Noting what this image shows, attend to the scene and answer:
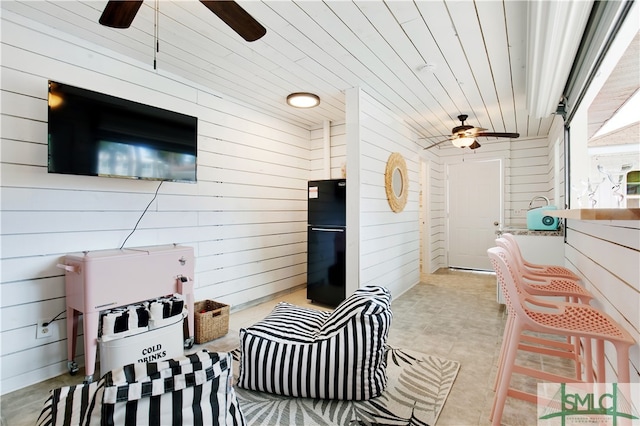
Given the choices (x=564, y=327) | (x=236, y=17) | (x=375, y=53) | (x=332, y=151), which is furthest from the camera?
(x=332, y=151)

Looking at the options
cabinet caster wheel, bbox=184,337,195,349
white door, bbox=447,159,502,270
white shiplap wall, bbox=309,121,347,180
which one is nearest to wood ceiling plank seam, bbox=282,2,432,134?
white shiplap wall, bbox=309,121,347,180

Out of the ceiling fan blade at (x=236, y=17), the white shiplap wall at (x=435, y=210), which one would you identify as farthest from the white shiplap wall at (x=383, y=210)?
the ceiling fan blade at (x=236, y=17)

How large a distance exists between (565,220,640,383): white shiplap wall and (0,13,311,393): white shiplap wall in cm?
323

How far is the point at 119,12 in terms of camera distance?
A: 148 cm

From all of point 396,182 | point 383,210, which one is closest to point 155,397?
point 383,210

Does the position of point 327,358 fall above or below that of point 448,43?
below

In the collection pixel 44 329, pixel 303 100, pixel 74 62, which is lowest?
pixel 44 329

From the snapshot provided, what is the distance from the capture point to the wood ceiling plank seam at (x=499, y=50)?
205 centimetres

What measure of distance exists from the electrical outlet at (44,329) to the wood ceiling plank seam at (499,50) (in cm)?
367

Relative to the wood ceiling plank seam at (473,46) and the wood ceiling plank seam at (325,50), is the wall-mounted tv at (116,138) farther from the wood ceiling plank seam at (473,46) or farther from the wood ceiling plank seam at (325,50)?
the wood ceiling plank seam at (473,46)

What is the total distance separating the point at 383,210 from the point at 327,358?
7.70ft

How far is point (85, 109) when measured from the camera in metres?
2.25

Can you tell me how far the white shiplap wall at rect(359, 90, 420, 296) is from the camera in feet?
11.4

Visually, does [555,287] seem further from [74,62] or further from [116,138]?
[74,62]
